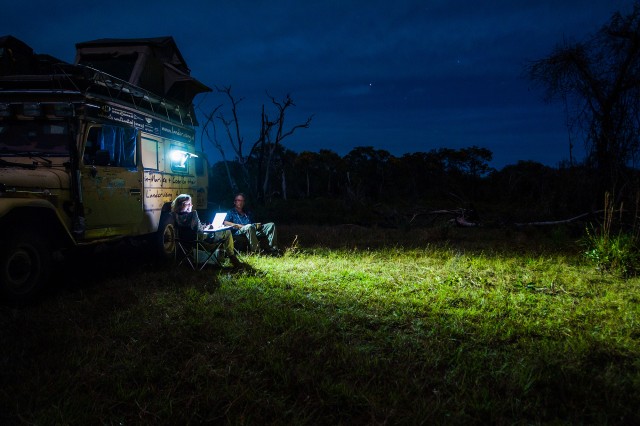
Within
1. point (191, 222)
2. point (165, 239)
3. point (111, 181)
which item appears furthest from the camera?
point (165, 239)

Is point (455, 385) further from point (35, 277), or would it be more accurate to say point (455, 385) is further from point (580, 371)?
point (35, 277)

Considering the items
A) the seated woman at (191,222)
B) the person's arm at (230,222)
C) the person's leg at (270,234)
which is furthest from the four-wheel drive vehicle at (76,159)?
the person's leg at (270,234)

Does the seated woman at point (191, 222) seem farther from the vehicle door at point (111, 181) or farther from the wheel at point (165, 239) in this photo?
the wheel at point (165, 239)

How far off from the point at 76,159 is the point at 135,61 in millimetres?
4075

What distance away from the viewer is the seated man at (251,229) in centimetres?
808

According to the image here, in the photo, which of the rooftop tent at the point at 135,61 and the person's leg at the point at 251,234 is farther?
the rooftop tent at the point at 135,61

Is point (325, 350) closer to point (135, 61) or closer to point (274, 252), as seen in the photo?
point (274, 252)

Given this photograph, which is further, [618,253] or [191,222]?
[191,222]

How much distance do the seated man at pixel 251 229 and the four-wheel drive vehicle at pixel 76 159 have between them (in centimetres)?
134

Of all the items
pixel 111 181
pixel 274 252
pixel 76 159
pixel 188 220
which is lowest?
pixel 274 252

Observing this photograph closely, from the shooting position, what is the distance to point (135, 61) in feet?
28.2

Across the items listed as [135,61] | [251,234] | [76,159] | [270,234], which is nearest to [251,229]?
[251,234]

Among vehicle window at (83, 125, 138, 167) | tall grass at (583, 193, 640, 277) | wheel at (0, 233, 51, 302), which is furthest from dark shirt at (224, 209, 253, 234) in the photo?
tall grass at (583, 193, 640, 277)

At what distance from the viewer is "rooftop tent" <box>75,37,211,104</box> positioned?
844 centimetres
